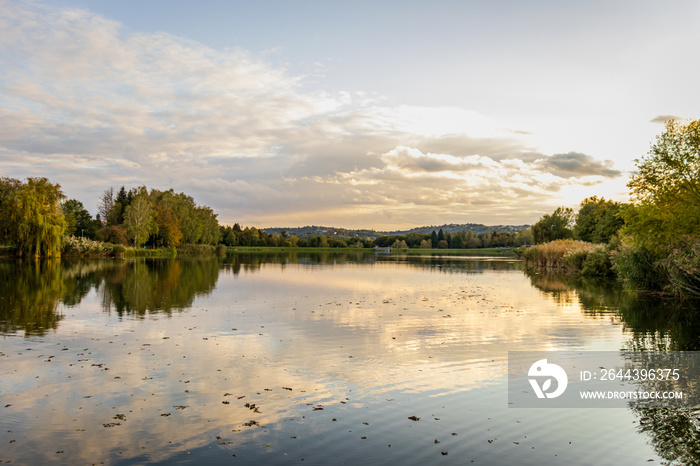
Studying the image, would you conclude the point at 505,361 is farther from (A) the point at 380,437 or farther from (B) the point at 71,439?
(B) the point at 71,439

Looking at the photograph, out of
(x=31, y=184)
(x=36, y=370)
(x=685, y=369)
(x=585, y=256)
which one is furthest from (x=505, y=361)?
(x=31, y=184)

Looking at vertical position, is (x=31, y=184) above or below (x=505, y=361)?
above

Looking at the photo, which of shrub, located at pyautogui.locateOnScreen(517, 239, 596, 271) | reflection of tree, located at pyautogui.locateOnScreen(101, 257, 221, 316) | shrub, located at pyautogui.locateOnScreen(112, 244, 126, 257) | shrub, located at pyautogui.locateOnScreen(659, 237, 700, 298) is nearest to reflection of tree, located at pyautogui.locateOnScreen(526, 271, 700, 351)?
shrub, located at pyautogui.locateOnScreen(659, 237, 700, 298)

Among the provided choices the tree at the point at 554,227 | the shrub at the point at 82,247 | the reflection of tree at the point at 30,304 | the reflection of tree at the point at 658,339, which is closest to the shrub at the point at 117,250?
the shrub at the point at 82,247

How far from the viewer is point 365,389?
9.59 m

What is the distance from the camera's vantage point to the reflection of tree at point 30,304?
16.2 metres

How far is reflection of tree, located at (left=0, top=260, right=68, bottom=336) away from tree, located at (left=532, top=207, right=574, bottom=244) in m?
74.6

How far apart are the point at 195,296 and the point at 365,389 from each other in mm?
18518

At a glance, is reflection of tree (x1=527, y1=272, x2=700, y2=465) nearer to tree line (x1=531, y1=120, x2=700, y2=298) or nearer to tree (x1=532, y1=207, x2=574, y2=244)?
tree line (x1=531, y1=120, x2=700, y2=298)

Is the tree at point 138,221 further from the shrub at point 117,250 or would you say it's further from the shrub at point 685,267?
the shrub at point 685,267

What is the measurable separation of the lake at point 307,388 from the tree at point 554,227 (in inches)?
2580

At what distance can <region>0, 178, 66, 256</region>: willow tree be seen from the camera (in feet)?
193

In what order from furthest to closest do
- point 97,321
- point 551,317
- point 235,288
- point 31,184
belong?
point 31,184 < point 235,288 < point 551,317 < point 97,321

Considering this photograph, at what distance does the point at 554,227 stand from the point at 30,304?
7998 centimetres
